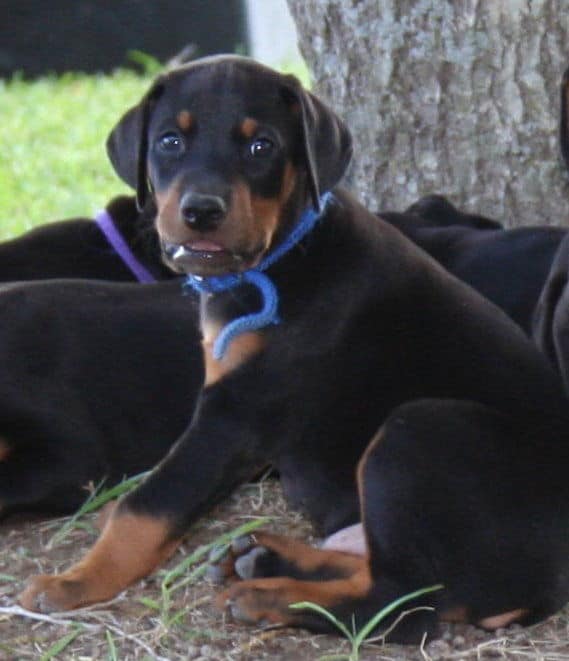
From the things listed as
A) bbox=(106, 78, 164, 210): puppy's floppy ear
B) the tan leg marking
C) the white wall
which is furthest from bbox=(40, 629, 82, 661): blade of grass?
the white wall

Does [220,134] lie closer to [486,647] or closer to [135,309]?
[135,309]

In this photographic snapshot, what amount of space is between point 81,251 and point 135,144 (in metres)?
1.60

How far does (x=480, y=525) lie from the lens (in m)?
3.54

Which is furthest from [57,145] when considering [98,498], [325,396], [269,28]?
[325,396]

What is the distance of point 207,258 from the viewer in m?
3.72

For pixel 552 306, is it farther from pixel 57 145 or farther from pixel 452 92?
pixel 57 145

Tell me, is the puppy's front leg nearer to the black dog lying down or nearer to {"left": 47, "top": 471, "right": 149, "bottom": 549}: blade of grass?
{"left": 47, "top": 471, "right": 149, "bottom": 549}: blade of grass

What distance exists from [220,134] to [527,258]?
1541 mm

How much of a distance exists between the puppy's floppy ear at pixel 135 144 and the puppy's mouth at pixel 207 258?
310mm

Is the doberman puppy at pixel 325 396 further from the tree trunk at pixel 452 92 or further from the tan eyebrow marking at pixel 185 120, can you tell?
the tree trunk at pixel 452 92

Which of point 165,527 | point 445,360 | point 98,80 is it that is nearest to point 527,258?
point 445,360

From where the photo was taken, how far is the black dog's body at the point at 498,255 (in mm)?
4902

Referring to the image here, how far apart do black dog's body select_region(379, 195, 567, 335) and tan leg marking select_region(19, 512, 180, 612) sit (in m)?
1.66

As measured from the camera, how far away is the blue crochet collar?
12.7ft
